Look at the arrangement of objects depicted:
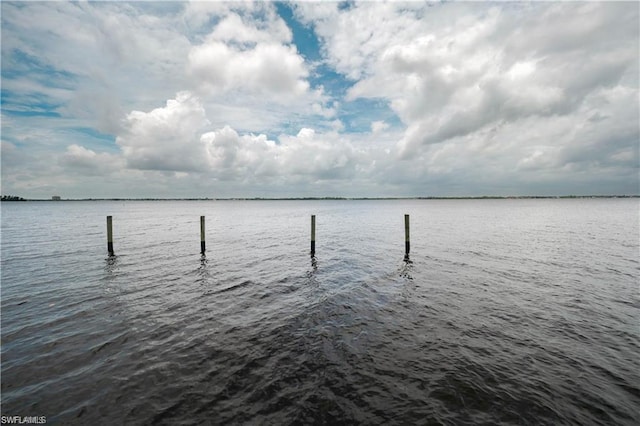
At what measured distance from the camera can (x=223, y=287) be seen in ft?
49.5

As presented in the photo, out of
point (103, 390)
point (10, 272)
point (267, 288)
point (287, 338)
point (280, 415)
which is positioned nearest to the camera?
point (280, 415)

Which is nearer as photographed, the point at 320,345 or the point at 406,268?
the point at 320,345

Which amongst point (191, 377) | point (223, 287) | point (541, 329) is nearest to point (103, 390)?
point (191, 377)

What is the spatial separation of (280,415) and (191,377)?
285 centimetres

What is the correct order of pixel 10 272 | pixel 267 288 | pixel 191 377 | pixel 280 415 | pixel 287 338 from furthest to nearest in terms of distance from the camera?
pixel 10 272 → pixel 267 288 → pixel 287 338 → pixel 191 377 → pixel 280 415

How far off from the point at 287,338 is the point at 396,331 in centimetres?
395

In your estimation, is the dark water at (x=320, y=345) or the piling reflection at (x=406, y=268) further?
the piling reflection at (x=406, y=268)

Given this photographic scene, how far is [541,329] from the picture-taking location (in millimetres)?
10297

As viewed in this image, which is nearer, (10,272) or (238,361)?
(238,361)

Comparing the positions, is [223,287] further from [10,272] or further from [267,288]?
[10,272]

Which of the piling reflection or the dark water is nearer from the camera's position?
the dark water

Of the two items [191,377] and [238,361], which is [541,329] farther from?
[191,377]

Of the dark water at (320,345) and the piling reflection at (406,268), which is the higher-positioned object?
the dark water at (320,345)

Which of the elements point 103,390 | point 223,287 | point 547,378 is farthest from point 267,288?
point 547,378
